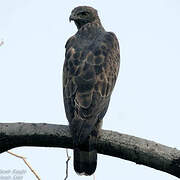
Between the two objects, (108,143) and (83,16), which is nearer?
(108,143)

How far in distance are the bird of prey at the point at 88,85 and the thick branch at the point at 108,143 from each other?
137mm

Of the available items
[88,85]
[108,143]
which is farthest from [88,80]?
[108,143]

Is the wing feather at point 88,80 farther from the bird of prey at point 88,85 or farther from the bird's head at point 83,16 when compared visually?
the bird's head at point 83,16

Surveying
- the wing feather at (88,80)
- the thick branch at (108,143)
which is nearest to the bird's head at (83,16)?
the wing feather at (88,80)

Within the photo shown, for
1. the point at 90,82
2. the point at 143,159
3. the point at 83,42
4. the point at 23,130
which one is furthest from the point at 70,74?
the point at 143,159

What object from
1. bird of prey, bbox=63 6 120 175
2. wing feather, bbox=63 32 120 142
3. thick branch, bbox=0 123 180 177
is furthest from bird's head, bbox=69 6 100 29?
thick branch, bbox=0 123 180 177

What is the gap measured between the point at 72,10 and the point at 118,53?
1290 millimetres

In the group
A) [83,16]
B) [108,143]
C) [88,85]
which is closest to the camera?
[108,143]

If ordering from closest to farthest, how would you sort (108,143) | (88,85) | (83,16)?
(108,143) → (88,85) → (83,16)

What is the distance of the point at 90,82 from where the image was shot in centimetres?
524

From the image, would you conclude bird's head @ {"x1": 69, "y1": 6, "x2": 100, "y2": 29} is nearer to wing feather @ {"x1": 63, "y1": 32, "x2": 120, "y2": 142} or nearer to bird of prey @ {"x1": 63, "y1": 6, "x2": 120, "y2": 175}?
bird of prey @ {"x1": 63, "y1": 6, "x2": 120, "y2": 175}

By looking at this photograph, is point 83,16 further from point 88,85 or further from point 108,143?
point 108,143

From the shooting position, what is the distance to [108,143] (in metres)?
4.34

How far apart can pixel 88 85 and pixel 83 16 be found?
229cm
